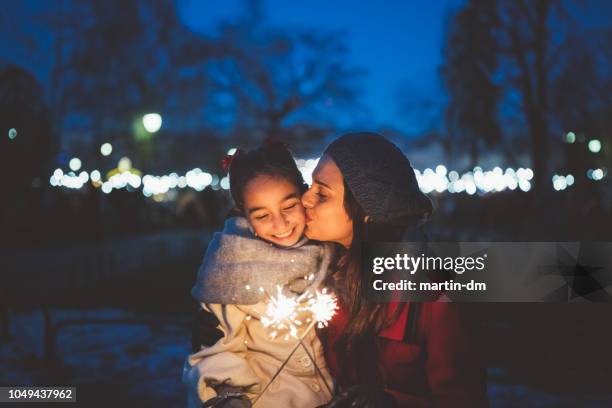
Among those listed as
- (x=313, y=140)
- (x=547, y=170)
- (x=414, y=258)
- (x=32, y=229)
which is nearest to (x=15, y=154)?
(x=414, y=258)

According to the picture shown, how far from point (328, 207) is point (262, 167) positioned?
416mm

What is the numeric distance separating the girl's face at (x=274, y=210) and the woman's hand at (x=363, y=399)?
72 cm

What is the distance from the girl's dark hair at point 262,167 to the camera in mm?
2836

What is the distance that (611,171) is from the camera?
98.6ft

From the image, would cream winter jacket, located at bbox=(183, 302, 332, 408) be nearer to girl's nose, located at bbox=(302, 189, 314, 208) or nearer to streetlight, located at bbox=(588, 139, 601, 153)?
girl's nose, located at bbox=(302, 189, 314, 208)

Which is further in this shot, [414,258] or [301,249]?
[301,249]

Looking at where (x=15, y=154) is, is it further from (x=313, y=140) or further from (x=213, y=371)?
(x=313, y=140)

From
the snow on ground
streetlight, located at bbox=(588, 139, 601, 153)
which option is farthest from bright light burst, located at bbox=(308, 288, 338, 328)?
streetlight, located at bbox=(588, 139, 601, 153)

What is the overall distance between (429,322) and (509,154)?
3018 cm

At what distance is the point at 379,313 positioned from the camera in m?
2.42

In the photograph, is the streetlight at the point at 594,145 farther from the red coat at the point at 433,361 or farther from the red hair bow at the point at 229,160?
the red coat at the point at 433,361

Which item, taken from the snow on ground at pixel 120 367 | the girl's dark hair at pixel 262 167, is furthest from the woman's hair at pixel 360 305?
the snow on ground at pixel 120 367

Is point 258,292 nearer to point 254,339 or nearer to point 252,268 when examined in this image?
point 252,268

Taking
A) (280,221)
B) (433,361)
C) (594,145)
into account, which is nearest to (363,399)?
(433,361)
